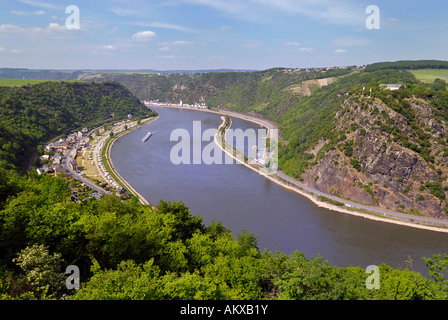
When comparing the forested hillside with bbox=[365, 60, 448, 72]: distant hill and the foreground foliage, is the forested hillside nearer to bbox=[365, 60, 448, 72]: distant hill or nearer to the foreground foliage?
the foreground foliage

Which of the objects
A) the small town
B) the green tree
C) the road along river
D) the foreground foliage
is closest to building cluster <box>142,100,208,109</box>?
the small town

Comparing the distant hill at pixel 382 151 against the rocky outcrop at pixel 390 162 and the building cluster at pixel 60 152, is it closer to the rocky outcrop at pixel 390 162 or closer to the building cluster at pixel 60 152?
the rocky outcrop at pixel 390 162

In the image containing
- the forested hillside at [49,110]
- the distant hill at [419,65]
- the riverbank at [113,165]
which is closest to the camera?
the riverbank at [113,165]

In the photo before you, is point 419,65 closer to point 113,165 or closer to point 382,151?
point 382,151

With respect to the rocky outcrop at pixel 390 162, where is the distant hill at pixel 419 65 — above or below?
above

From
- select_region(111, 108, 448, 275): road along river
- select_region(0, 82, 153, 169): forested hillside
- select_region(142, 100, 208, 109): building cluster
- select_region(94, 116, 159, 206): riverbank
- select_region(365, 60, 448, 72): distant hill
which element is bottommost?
select_region(111, 108, 448, 275): road along river

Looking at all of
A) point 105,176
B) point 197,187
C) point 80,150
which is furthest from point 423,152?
point 80,150

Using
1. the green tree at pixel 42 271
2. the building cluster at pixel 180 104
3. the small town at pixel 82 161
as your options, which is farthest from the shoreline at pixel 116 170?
the building cluster at pixel 180 104
